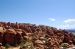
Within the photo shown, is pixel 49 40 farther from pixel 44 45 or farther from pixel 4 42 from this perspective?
pixel 4 42

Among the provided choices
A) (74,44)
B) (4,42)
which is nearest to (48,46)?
(4,42)

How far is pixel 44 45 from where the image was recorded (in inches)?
1625

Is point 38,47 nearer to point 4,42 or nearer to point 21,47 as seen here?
point 21,47

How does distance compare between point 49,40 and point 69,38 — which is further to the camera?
point 69,38

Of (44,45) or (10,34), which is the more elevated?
(10,34)

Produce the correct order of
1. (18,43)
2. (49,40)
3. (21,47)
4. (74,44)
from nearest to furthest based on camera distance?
(21,47) < (18,43) < (49,40) < (74,44)

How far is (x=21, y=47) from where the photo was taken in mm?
37219

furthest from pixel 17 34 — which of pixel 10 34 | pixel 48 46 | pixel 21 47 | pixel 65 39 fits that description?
pixel 65 39

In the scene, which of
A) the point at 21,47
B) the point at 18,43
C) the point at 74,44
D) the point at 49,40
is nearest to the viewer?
the point at 21,47

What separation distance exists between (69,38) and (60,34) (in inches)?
103

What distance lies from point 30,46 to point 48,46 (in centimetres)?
482

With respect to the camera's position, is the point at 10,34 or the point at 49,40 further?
the point at 49,40

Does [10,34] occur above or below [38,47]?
above

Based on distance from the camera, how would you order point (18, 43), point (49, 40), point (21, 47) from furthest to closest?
1. point (49, 40)
2. point (18, 43)
3. point (21, 47)
